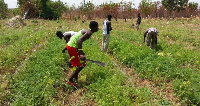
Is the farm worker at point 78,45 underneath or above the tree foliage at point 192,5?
underneath

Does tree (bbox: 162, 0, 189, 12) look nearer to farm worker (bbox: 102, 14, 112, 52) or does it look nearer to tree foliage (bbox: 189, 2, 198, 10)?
tree foliage (bbox: 189, 2, 198, 10)

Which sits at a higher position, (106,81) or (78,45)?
(78,45)

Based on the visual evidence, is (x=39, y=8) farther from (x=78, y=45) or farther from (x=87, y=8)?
(x=78, y=45)

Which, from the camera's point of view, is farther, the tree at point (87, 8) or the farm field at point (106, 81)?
the tree at point (87, 8)

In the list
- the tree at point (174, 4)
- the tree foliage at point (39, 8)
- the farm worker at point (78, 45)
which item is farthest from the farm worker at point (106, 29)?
the tree at point (174, 4)

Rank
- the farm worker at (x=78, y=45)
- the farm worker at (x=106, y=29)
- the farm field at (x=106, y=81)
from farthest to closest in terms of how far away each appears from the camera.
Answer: the farm worker at (x=106, y=29)
the farm worker at (x=78, y=45)
the farm field at (x=106, y=81)

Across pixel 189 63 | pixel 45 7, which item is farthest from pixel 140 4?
pixel 189 63

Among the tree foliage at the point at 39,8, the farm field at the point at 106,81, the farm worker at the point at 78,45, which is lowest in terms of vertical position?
the farm field at the point at 106,81

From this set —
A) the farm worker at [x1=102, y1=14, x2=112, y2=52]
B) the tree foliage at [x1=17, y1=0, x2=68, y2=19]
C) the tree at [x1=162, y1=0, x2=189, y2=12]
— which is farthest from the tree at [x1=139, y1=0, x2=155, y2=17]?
the farm worker at [x1=102, y1=14, x2=112, y2=52]

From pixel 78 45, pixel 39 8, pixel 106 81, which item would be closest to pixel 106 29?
pixel 106 81

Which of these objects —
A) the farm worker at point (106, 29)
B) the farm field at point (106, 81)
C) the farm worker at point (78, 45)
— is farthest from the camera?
the farm worker at point (106, 29)

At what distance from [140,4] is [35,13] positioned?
17710mm

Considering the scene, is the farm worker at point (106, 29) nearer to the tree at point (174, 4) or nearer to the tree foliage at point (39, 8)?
the tree foliage at point (39, 8)

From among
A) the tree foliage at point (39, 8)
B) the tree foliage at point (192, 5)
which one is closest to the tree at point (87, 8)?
the tree foliage at point (39, 8)
